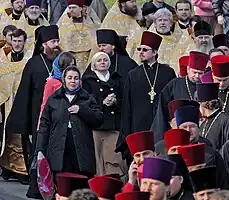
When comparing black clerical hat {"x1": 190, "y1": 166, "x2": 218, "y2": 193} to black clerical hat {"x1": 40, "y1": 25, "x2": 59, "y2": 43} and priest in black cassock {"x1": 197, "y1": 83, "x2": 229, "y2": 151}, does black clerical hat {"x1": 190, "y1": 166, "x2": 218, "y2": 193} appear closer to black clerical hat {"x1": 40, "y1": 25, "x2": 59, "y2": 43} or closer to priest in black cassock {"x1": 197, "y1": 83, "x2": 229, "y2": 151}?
priest in black cassock {"x1": 197, "y1": 83, "x2": 229, "y2": 151}

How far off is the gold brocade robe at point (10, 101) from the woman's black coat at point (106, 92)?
5.96ft

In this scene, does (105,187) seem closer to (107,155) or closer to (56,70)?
(56,70)

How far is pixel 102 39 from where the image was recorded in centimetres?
1589

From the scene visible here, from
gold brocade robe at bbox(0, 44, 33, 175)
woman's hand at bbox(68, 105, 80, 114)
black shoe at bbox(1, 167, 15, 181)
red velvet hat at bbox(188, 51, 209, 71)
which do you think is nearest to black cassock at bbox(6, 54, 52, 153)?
gold brocade robe at bbox(0, 44, 33, 175)

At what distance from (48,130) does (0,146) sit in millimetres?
3040

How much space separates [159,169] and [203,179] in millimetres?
508

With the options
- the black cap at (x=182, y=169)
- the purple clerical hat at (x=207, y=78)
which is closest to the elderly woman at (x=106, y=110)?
the purple clerical hat at (x=207, y=78)

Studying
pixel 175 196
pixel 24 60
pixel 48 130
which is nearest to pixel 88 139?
pixel 48 130

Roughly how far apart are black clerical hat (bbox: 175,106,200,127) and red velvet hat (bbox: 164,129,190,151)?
393mm

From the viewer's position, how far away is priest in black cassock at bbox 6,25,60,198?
1598cm

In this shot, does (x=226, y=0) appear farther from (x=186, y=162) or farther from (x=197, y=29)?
(x=186, y=162)

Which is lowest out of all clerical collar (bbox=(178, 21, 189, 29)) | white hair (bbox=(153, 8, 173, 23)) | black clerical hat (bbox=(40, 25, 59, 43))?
black clerical hat (bbox=(40, 25, 59, 43))

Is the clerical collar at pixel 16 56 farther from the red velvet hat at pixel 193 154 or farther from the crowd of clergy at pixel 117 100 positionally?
the red velvet hat at pixel 193 154

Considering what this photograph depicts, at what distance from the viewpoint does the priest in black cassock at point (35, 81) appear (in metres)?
16.0
